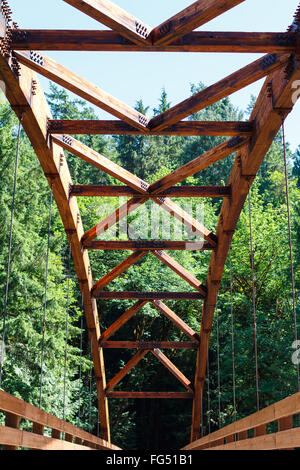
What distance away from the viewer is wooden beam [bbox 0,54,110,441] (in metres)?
5.53

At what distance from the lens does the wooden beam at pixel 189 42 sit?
4.61 m

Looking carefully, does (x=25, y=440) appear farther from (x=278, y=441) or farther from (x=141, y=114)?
(x=141, y=114)

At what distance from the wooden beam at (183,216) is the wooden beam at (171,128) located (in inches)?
76.8

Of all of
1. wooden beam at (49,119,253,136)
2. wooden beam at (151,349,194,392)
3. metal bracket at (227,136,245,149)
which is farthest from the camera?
wooden beam at (151,349,194,392)

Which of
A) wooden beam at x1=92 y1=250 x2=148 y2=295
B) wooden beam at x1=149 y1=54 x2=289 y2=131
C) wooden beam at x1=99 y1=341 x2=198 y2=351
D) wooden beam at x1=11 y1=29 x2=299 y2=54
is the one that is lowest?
wooden beam at x1=99 y1=341 x2=198 y2=351

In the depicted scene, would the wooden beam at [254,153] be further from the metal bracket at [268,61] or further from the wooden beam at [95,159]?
the wooden beam at [95,159]

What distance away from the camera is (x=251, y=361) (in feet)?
55.9

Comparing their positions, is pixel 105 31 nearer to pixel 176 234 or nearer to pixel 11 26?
pixel 11 26

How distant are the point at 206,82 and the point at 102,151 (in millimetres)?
14541

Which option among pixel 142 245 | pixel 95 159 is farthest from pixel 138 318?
pixel 95 159

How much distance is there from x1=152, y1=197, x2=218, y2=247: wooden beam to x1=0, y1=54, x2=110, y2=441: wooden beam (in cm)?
138

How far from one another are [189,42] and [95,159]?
9.63 feet

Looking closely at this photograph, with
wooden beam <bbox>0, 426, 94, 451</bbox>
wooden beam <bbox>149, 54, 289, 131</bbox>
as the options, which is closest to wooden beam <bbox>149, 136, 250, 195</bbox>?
wooden beam <bbox>149, 54, 289, 131</bbox>

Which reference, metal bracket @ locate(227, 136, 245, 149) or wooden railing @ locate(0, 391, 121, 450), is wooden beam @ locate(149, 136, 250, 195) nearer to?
metal bracket @ locate(227, 136, 245, 149)
